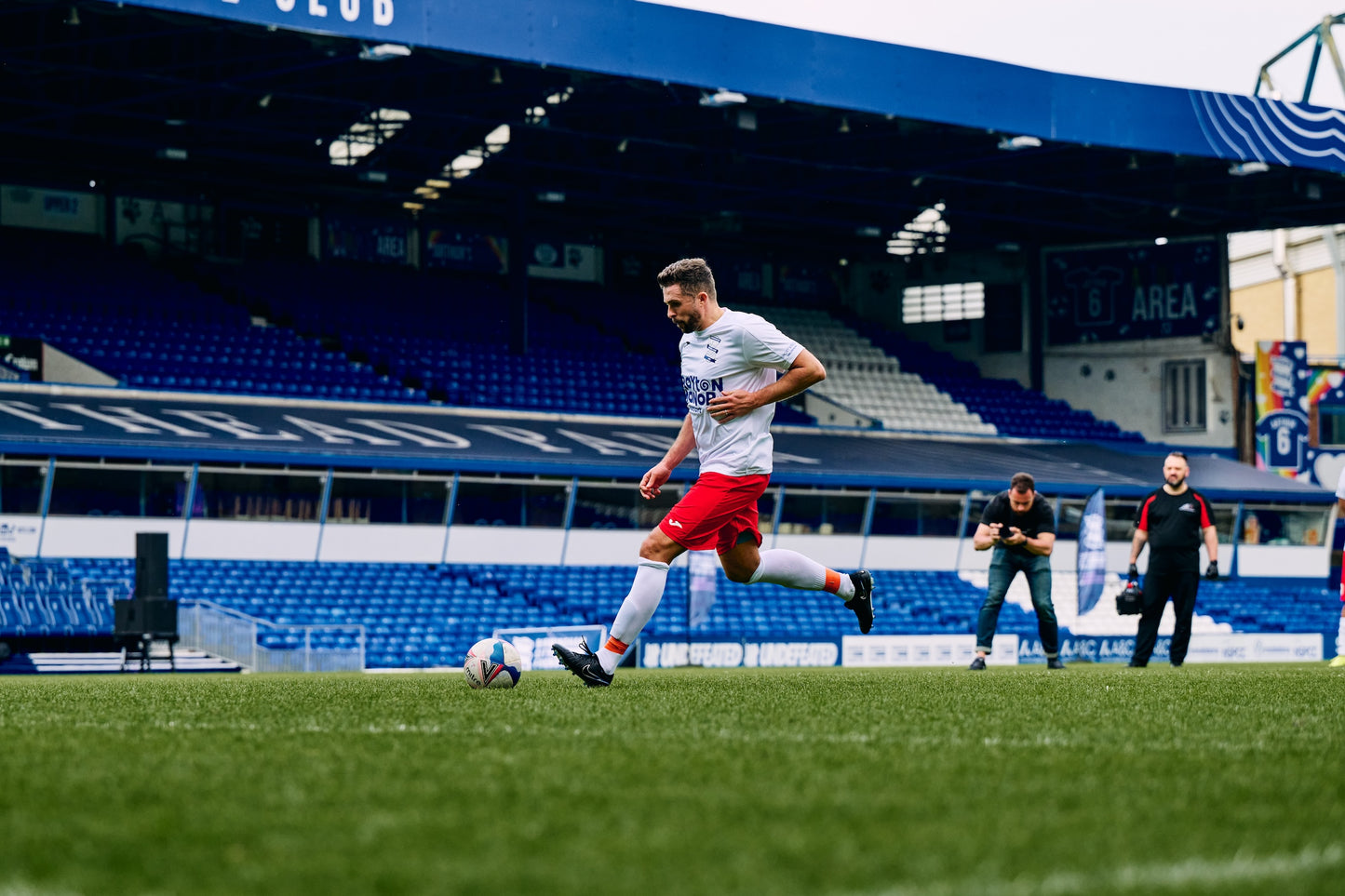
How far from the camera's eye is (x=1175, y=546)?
14.6 m

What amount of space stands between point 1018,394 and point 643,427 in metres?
12.9

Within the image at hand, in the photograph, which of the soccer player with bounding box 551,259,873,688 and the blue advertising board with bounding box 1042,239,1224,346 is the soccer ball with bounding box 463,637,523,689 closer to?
the soccer player with bounding box 551,259,873,688

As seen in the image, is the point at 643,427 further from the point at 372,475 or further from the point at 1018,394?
the point at 1018,394

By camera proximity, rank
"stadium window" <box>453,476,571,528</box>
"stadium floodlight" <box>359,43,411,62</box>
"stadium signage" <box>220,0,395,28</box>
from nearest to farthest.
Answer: "stadium signage" <box>220,0,395,28</box> → "stadium floodlight" <box>359,43,411,62</box> → "stadium window" <box>453,476,571,528</box>

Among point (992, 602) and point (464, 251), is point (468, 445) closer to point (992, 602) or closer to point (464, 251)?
point (464, 251)

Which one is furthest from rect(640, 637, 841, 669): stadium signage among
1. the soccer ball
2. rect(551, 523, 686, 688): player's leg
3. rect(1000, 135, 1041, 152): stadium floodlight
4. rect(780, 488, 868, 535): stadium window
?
rect(551, 523, 686, 688): player's leg

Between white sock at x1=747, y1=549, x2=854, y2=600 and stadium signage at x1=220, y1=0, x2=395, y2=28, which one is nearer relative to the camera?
white sock at x1=747, y1=549, x2=854, y2=600

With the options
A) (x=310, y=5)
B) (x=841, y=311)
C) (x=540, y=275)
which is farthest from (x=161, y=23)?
(x=841, y=311)

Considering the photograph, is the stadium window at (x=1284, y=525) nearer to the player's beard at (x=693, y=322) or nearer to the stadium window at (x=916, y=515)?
the stadium window at (x=916, y=515)

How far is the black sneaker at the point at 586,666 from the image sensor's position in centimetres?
888

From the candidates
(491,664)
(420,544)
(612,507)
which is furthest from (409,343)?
(491,664)

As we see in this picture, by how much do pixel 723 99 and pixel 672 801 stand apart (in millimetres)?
28040

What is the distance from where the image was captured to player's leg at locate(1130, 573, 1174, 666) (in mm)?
14711

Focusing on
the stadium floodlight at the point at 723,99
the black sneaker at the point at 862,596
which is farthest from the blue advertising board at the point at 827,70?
the black sneaker at the point at 862,596
